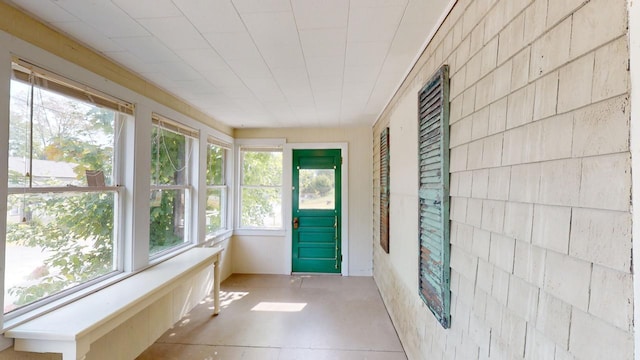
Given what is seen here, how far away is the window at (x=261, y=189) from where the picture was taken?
491 cm

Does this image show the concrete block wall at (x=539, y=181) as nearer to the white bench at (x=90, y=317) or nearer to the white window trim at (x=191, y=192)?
the white bench at (x=90, y=317)

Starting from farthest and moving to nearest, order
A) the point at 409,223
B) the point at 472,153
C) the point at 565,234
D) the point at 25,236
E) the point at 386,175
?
the point at 386,175 → the point at 409,223 → the point at 25,236 → the point at 472,153 → the point at 565,234

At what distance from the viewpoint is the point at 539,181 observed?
0.90m

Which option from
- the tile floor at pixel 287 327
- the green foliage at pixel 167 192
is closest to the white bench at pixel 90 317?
the green foliage at pixel 167 192

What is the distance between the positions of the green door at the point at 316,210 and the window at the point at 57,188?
2784 mm

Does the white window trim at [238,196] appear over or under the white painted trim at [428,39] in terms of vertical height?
under

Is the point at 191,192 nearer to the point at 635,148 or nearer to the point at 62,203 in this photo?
the point at 62,203

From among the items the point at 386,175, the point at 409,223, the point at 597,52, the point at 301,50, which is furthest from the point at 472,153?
the point at 386,175

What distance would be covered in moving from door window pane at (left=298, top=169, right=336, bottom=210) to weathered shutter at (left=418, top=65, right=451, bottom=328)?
2863 millimetres

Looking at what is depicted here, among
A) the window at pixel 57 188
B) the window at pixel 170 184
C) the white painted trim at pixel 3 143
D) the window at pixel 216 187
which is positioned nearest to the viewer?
the white painted trim at pixel 3 143

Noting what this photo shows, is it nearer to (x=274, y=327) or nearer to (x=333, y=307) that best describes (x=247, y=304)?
(x=274, y=327)

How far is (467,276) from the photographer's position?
1.36m

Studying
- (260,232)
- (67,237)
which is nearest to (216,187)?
(260,232)

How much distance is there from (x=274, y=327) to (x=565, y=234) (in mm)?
2860
